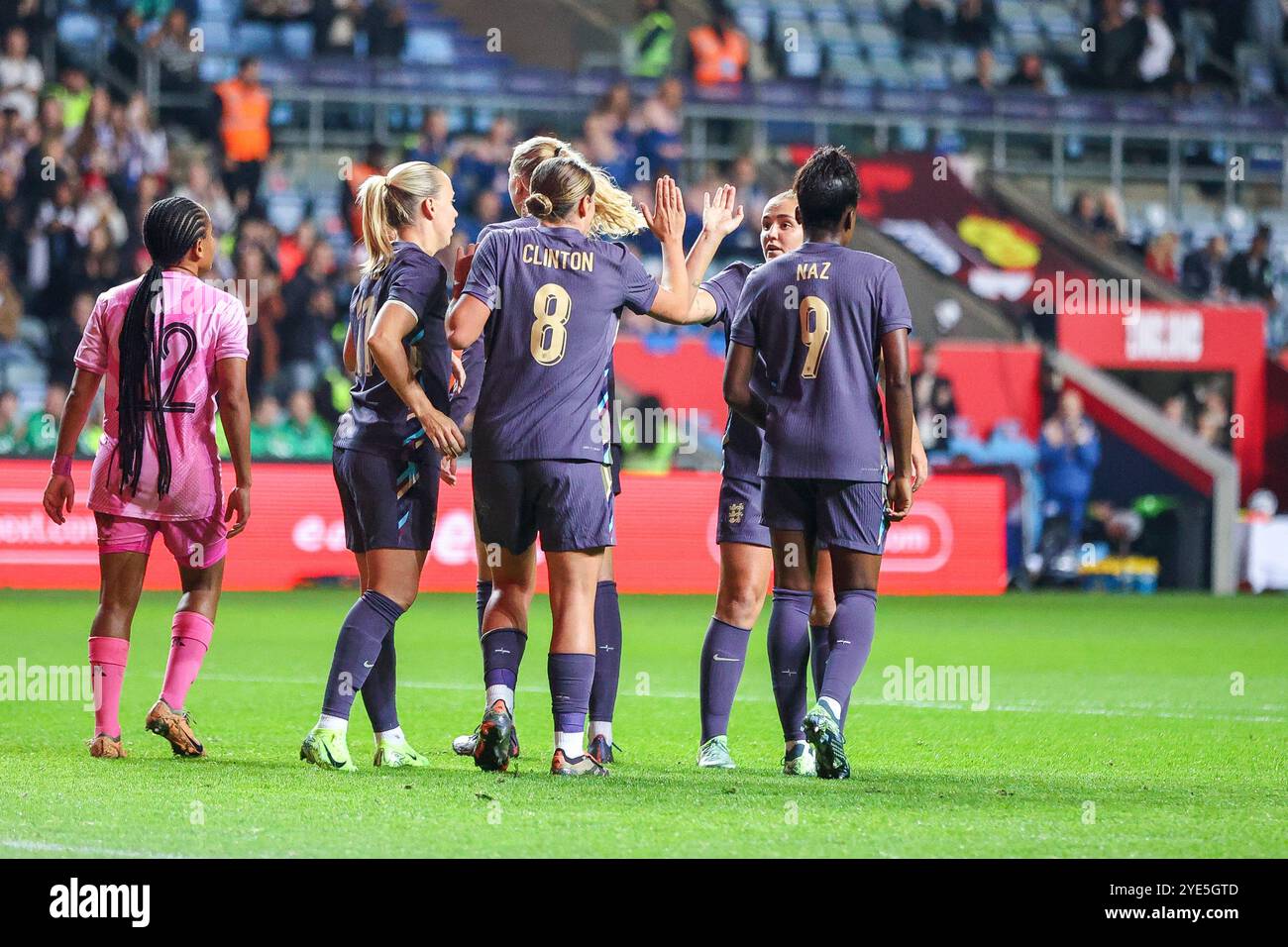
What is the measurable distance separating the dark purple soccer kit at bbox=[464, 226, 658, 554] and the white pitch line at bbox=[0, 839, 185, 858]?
1908 mm

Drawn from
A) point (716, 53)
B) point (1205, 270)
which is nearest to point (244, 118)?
point (716, 53)

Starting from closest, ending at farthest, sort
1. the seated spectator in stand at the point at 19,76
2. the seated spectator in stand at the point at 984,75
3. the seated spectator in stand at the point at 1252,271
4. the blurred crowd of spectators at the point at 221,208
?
the blurred crowd of spectators at the point at 221,208 < the seated spectator in stand at the point at 19,76 < the seated spectator in stand at the point at 1252,271 < the seated spectator in stand at the point at 984,75

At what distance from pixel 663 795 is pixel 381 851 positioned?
1365 mm

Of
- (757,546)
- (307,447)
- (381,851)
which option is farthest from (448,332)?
(307,447)

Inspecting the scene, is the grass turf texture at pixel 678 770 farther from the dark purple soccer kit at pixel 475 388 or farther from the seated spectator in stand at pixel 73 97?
the seated spectator in stand at pixel 73 97

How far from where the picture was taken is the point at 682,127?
22.9 meters

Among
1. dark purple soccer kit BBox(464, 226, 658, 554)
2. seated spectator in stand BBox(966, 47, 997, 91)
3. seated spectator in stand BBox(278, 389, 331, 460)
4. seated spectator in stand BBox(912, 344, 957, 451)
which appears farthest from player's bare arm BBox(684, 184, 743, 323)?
seated spectator in stand BBox(966, 47, 997, 91)

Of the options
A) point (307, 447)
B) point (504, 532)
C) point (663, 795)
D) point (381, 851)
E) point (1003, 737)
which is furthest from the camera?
point (307, 447)

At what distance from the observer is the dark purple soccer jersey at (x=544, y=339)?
6340 millimetres

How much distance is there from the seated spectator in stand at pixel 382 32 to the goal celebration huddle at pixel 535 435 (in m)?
15.8

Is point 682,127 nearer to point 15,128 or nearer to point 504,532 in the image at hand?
point 15,128

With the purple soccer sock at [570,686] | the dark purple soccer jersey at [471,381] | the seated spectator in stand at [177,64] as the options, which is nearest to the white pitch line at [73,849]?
the purple soccer sock at [570,686]

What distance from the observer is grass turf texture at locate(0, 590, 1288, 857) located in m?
5.13

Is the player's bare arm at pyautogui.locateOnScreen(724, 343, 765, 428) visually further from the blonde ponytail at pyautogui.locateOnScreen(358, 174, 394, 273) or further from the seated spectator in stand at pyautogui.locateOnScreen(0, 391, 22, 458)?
the seated spectator in stand at pyautogui.locateOnScreen(0, 391, 22, 458)
